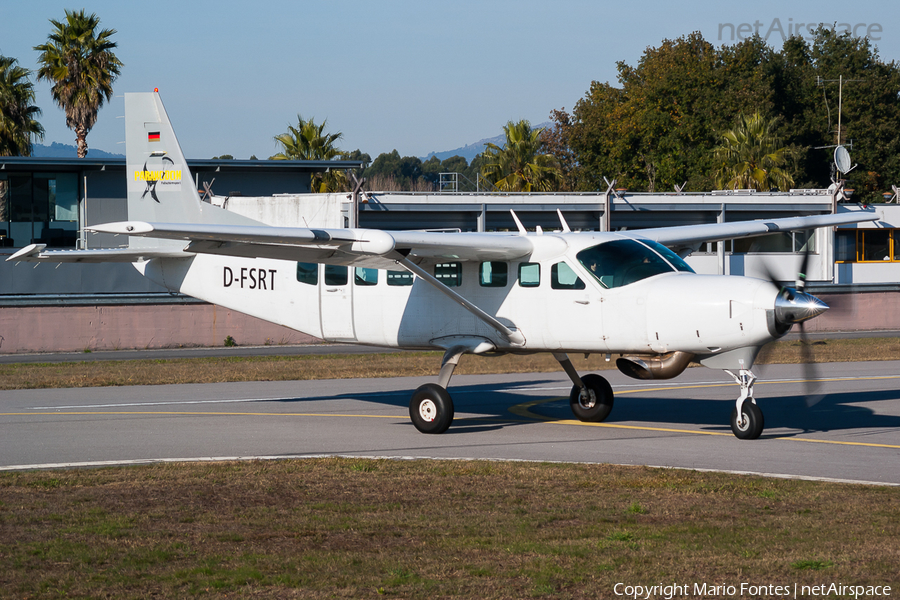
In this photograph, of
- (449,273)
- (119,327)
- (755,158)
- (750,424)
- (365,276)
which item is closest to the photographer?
(750,424)

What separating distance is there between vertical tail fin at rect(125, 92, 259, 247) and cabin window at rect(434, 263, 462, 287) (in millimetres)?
4863

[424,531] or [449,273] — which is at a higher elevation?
[449,273]

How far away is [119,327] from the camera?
32.2m

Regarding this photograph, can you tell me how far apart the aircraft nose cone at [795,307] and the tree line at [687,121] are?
4166 cm

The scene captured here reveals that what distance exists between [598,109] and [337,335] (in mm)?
70301

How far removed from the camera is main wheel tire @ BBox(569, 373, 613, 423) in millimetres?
15203

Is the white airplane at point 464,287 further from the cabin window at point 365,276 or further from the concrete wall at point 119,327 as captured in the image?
the concrete wall at point 119,327

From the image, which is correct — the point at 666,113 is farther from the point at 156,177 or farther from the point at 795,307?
the point at 795,307

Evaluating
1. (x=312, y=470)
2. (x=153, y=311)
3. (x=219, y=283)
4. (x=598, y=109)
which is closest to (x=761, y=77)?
(x=598, y=109)

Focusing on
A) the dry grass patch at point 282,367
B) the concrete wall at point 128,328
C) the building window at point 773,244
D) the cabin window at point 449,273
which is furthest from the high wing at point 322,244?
the building window at point 773,244

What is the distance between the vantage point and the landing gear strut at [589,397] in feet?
49.9

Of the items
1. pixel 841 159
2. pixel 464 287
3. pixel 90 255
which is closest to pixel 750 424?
pixel 464 287

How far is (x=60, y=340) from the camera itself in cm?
3170

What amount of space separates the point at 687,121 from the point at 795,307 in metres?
63.0
